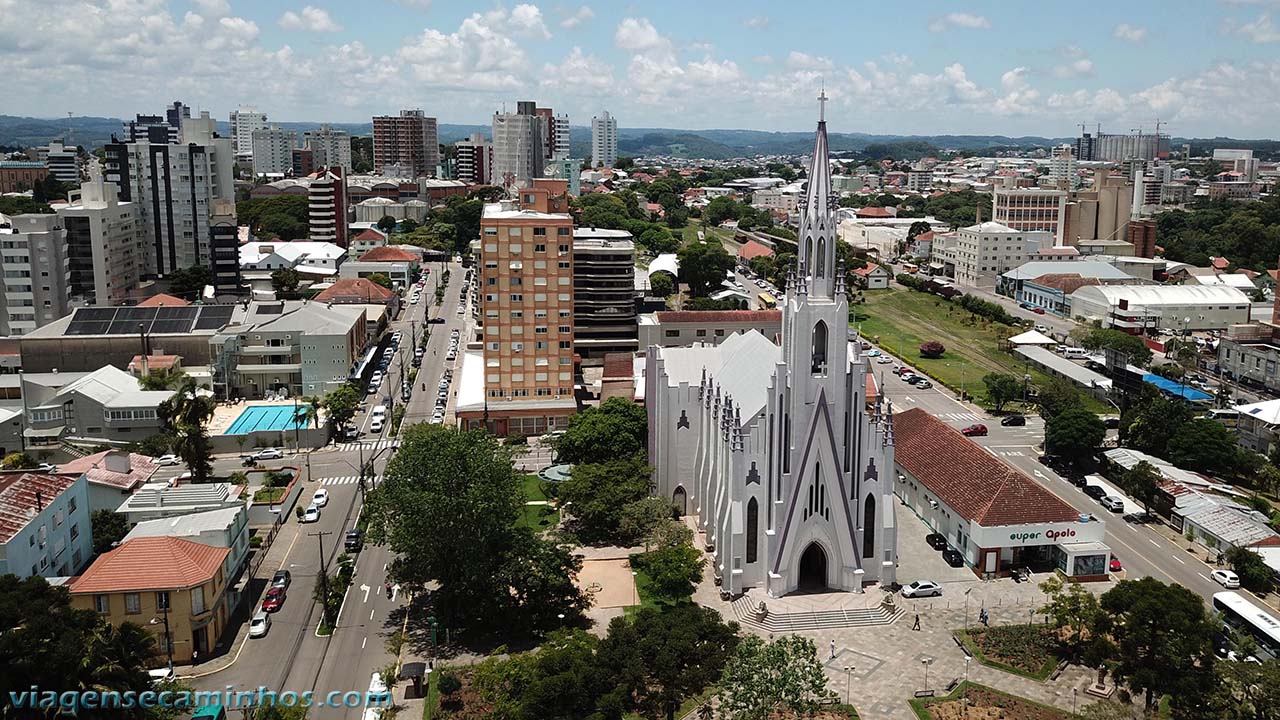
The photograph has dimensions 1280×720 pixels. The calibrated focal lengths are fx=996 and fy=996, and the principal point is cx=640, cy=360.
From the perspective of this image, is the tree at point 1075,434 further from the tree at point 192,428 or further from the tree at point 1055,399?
the tree at point 192,428

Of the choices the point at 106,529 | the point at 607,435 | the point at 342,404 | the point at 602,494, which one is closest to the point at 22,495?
the point at 106,529

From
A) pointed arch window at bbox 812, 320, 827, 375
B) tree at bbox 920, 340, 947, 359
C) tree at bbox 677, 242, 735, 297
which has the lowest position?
tree at bbox 920, 340, 947, 359

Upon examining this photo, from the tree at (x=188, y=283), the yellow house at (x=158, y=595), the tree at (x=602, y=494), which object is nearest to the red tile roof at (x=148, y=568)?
the yellow house at (x=158, y=595)

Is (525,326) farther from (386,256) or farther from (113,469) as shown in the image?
(386,256)

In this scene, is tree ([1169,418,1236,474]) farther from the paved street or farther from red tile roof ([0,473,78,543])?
red tile roof ([0,473,78,543])

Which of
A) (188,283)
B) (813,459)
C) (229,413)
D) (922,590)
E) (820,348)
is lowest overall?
(922,590)

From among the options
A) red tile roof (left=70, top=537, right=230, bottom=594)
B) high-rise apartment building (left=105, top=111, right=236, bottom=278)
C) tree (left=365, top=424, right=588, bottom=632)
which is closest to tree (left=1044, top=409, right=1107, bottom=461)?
tree (left=365, top=424, right=588, bottom=632)
